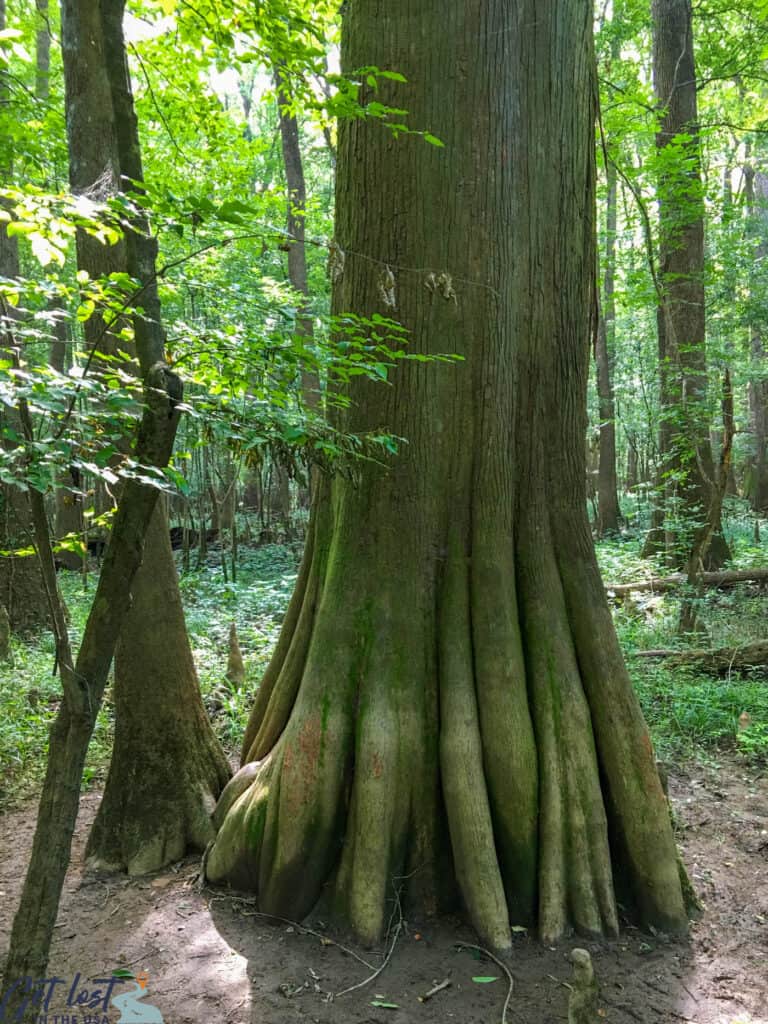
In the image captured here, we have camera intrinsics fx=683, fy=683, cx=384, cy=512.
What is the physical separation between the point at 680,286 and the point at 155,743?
9509 millimetres

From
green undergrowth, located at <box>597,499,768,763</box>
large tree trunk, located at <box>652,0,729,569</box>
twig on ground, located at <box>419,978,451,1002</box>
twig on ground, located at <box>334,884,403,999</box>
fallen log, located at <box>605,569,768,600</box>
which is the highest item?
large tree trunk, located at <box>652,0,729,569</box>

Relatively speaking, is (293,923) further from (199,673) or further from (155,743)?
(199,673)

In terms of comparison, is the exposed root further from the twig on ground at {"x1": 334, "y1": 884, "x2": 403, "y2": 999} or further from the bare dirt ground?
the twig on ground at {"x1": 334, "y1": 884, "x2": 403, "y2": 999}

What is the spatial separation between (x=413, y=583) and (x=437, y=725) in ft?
2.52

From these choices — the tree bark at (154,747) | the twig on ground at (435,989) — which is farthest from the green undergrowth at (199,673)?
the twig on ground at (435,989)

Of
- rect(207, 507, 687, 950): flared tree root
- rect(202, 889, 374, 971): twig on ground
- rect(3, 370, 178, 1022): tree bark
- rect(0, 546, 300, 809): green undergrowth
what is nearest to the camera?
rect(3, 370, 178, 1022): tree bark

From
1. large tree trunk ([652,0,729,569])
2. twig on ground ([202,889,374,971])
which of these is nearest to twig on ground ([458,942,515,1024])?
twig on ground ([202,889,374,971])

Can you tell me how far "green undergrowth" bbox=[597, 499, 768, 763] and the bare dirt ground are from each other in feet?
5.73

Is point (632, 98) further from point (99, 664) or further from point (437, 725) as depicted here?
point (99, 664)

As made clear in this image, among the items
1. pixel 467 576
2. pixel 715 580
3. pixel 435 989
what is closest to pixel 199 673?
pixel 467 576

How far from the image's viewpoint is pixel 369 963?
320cm

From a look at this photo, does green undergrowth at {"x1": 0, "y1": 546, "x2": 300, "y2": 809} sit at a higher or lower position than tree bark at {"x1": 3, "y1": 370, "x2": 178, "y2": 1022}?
lower

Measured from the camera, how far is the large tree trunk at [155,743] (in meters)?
4.07

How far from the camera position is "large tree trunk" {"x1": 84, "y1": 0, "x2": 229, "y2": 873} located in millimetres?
4066
